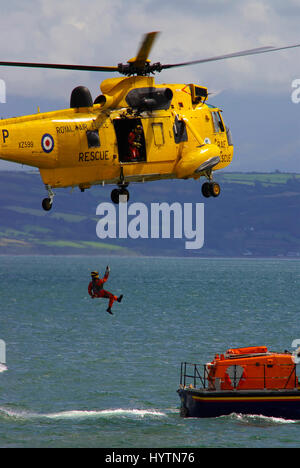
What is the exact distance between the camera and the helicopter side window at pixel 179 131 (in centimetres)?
4069

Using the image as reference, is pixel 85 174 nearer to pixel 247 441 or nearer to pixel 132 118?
pixel 132 118

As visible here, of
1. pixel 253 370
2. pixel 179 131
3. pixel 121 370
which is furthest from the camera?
pixel 121 370

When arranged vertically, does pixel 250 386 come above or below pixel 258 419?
above

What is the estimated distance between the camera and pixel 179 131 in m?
40.9

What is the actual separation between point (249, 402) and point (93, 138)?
79.2 ft

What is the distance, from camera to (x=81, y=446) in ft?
172

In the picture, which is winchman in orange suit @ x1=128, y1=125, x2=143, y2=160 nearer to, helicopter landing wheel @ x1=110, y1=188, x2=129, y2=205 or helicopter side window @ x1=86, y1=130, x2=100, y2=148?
helicopter landing wheel @ x1=110, y1=188, x2=129, y2=205

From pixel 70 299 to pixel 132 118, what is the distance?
143866 mm

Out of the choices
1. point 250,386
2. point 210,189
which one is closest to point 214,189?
point 210,189

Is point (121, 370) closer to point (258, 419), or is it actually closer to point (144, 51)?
point (258, 419)

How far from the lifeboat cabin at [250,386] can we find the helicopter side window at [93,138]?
67.5ft

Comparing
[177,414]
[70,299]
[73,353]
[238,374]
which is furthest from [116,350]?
[70,299]

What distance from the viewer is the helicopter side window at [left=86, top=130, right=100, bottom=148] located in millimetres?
37000

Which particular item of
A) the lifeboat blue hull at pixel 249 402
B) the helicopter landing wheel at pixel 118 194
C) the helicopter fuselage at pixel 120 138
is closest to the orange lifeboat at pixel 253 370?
the lifeboat blue hull at pixel 249 402
